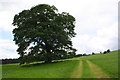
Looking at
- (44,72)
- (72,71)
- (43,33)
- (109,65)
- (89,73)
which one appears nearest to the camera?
(89,73)

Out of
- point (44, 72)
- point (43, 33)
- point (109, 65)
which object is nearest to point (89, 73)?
point (44, 72)

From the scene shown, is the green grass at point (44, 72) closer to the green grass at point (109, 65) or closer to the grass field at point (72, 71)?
the grass field at point (72, 71)

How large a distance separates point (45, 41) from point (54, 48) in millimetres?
4933

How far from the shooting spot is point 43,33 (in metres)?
45.9

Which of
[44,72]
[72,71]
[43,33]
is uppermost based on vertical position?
[43,33]

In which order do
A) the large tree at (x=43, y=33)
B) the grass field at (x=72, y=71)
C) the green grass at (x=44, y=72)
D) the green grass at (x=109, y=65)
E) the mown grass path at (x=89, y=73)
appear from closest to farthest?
the mown grass path at (x=89, y=73) < the grass field at (x=72, y=71) < the green grass at (x=109, y=65) < the green grass at (x=44, y=72) < the large tree at (x=43, y=33)

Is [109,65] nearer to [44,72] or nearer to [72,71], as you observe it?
[72,71]

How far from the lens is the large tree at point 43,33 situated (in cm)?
4709

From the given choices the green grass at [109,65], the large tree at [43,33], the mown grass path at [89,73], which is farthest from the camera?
the large tree at [43,33]

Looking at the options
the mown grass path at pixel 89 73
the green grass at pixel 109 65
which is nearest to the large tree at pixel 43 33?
the green grass at pixel 109 65

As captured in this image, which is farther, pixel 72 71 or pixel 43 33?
pixel 43 33

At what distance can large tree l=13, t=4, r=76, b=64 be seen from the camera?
4709 cm

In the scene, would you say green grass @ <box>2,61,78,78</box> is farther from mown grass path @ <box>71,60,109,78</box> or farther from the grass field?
mown grass path @ <box>71,60,109,78</box>

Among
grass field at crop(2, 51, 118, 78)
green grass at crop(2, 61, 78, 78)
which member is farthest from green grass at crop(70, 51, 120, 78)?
green grass at crop(2, 61, 78, 78)
